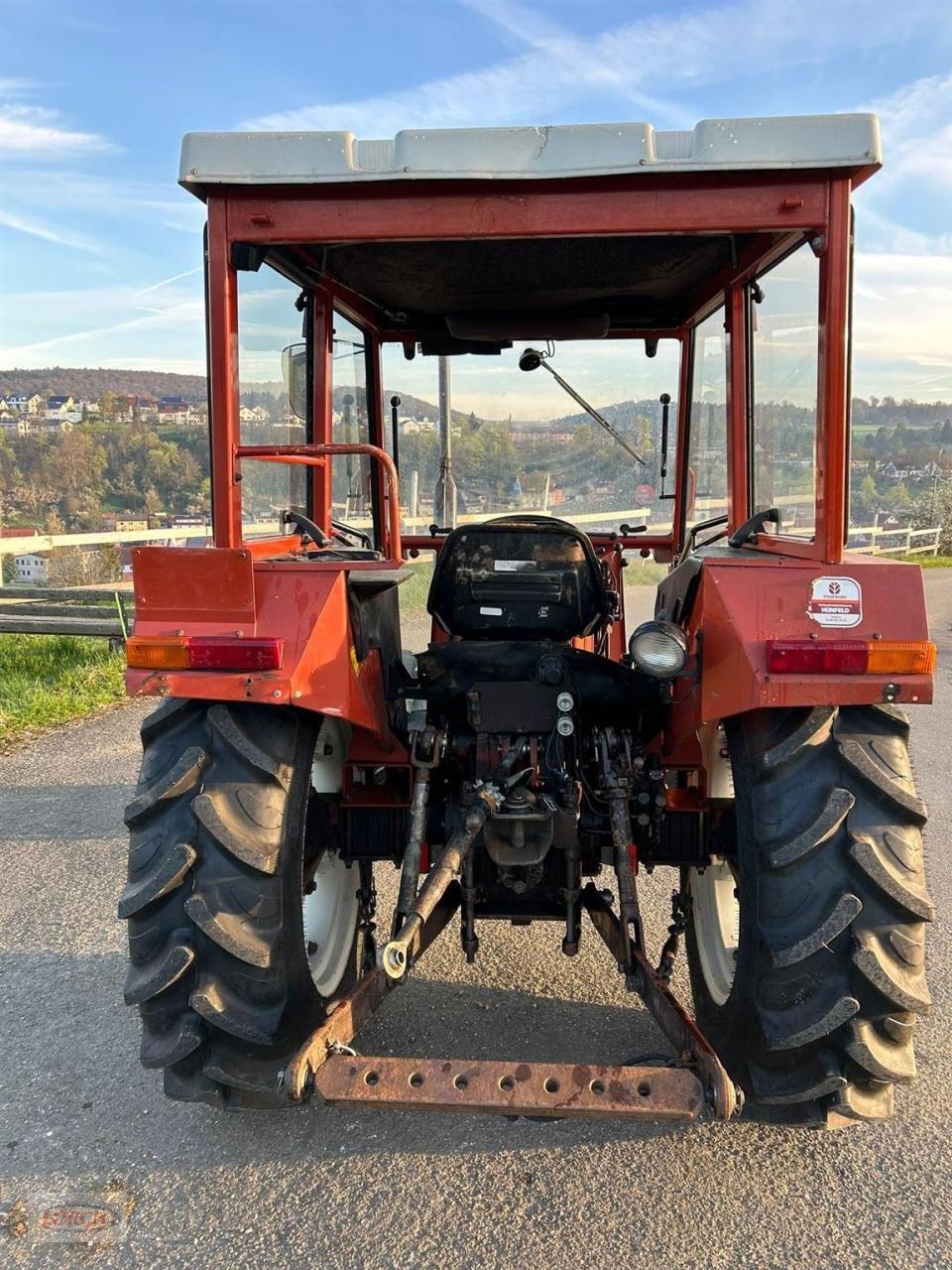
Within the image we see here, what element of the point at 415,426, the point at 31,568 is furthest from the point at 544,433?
the point at 31,568

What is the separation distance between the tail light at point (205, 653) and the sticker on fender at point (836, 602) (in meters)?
1.31

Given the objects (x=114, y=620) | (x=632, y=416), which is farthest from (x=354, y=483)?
(x=114, y=620)

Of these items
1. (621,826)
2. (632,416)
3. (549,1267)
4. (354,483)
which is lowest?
(549,1267)

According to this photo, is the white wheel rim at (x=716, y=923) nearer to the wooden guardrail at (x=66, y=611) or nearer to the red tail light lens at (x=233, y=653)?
the red tail light lens at (x=233, y=653)

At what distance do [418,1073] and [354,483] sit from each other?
2771 mm

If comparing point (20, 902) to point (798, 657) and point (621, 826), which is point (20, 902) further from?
point (798, 657)

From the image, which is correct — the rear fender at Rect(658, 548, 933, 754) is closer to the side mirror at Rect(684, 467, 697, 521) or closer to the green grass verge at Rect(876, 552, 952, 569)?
the side mirror at Rect(684, 467, 697, 521)

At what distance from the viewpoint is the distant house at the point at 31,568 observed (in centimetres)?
1323

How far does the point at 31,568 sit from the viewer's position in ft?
44.1

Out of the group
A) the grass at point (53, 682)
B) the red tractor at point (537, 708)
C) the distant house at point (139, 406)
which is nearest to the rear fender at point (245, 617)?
the red tractor at point (537, 708)

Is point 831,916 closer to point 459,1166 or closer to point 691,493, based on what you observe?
point 459,1166

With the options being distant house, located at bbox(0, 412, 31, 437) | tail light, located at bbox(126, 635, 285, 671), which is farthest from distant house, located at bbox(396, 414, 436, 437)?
distant house, located at bbox(0, 412, 31, 437)

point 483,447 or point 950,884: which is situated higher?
point 483,447

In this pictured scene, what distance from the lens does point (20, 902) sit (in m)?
4.29
